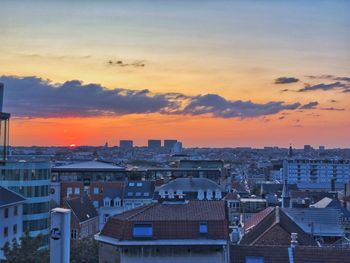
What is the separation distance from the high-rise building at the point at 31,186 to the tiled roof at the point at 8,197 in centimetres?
69

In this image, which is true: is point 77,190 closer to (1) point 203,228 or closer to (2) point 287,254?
(1) point 203,228

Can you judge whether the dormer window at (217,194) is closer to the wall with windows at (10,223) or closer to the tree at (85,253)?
the wall with windows at (10,223)

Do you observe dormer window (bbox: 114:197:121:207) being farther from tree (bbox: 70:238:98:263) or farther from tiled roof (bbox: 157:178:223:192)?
tree (bbox: 70:238:98:263)

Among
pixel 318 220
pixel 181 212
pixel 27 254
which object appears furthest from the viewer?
pixel 318 220

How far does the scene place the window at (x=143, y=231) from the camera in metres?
17.3

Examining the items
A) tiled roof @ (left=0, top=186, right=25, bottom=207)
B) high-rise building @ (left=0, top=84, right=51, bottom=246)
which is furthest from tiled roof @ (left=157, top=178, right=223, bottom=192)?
tiled roof @ (left=0, top=186, right=25, bottom=207)

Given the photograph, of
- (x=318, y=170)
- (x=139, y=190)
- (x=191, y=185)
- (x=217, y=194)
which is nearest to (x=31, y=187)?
(x=139, y=190)

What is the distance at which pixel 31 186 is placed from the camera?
121 ft

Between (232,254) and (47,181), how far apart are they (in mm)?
22281

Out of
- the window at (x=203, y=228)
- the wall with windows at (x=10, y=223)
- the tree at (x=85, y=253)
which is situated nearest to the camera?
the window at (x=203, y=228)

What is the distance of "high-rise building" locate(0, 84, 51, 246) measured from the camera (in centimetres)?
3612

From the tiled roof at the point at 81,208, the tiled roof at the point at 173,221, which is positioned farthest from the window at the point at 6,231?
Answer: the tiled roof at the point at 173,221

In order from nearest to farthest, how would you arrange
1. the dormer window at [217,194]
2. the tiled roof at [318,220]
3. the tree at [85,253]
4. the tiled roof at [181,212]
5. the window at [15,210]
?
the tiled roof at [181,212] < the tree at [85,253] < the tiled roof at [318,220] < the window at [15,210] < the dormer window at [217,194]

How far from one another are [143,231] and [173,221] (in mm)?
911
